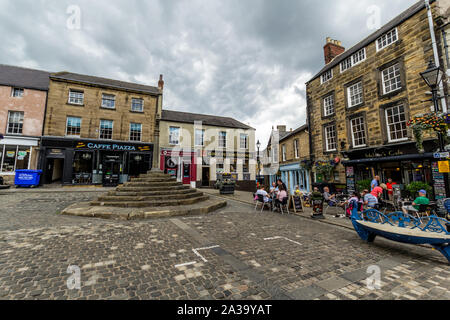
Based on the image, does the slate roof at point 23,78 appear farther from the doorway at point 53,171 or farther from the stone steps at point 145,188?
the stone steps at point 145,188

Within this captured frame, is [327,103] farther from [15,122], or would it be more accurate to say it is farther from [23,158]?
[15,122]

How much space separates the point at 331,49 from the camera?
15016 mm

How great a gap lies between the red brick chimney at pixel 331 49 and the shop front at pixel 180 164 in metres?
15.4

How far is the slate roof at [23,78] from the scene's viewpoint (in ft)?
53.9

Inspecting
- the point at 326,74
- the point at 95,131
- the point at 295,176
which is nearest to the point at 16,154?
the point at 95,131

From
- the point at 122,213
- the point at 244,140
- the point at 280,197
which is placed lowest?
the point at 122,213

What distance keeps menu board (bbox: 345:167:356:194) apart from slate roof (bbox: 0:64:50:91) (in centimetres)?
2514

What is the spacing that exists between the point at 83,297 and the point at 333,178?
44.7 ft

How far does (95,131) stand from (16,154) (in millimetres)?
6010

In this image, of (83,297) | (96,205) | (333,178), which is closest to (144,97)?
(96,205)

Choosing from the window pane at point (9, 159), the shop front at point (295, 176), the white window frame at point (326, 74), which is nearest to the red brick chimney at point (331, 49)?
the white window frame at point (326, 74)

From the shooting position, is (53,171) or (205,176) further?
(205,176)

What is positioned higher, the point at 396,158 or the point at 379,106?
the point at 379,106

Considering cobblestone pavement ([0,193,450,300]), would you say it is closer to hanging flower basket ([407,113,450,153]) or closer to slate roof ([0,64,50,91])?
hanging flower basket ([407,113,450,153])
